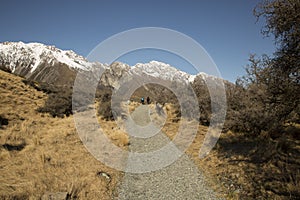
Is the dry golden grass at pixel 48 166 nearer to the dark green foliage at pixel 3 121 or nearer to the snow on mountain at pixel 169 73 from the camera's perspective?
the dark green foliage at pixel 3 121

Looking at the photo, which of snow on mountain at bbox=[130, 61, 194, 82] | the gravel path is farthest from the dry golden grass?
snow on mountain at bbox=[130, 61, 194, 82]

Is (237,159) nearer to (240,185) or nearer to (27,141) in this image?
(240,185)

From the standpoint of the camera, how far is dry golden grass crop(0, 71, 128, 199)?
548 centimetres

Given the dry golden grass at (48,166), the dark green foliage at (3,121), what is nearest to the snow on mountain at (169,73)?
the dry golden grass at (48,166)

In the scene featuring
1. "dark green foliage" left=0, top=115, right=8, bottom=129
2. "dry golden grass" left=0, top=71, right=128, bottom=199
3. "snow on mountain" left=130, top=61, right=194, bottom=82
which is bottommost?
"dry golden grass" left=0, top=71, right=128, bottom=199

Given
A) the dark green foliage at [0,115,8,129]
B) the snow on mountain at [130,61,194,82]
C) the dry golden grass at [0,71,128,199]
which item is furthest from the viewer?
the snow on mountain at [130,61,194,82]

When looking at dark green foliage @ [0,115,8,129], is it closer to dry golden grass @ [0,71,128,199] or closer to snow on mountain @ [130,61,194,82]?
dry golden grass @ [0,71,128,199]

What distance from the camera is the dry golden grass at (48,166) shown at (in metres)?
5.48

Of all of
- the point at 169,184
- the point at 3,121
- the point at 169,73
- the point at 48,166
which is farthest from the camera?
the point at 169,73

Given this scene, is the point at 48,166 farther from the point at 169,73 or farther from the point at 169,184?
the point at 169,73

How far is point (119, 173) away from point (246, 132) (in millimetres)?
8638

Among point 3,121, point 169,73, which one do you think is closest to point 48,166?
point 3,121

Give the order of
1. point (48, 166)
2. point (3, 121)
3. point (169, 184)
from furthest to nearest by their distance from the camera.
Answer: point (3, 121) → point (48, 166) → point (169, 184)

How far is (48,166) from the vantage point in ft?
23.2
